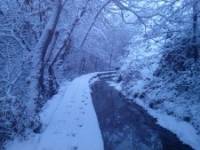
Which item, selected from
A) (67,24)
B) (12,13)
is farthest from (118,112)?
(12,13)

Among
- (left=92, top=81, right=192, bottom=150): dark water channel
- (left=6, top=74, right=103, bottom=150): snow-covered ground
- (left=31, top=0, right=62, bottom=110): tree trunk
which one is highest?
(left=31, top=0, right=62, bottom=110): tree trunk

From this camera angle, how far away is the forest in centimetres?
855

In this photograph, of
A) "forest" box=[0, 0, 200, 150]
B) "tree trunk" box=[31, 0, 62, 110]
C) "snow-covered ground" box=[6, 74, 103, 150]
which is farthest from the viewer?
"tree trunk" box=[31, 0, 62, 110]

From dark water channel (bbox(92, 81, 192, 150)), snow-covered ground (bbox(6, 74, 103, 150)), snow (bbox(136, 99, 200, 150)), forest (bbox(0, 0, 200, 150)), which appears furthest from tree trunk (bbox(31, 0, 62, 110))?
snow (bbox(136, 99, 200, 150))

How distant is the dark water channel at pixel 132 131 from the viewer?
9789mm

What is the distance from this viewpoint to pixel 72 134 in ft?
30.5

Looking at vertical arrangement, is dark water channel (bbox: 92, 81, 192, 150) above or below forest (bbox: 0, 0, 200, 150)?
below

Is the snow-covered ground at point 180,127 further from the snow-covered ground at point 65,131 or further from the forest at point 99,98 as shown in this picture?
the snow-covered ground at point 65,131

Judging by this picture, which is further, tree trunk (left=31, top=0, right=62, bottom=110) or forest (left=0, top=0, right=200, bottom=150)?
tree trunk (left=31, top=0, right=62, bottom=110)

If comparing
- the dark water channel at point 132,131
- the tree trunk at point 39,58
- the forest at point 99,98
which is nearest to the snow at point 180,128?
the forest at point 99,98

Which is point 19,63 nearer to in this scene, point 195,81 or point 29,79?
point 29,79

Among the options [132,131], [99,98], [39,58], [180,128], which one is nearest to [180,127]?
[180,128]

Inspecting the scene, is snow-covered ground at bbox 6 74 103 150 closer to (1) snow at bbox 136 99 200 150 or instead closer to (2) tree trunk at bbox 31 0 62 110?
(2) tree trunk at bbox 31 0 62 110

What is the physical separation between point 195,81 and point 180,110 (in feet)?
5.36
